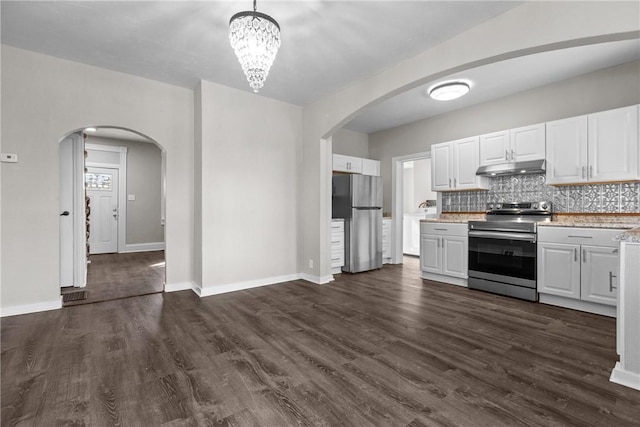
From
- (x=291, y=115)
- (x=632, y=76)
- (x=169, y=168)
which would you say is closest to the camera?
(x=632, y=76)

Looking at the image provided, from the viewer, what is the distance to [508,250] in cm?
376

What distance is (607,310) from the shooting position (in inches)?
120

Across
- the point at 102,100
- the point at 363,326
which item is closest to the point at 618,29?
the point at 363,326

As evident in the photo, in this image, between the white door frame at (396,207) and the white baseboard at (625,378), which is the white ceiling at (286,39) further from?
the white baseboard at (625,378)

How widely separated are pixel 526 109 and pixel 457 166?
1113mm

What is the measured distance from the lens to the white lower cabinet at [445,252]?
4.26 metres

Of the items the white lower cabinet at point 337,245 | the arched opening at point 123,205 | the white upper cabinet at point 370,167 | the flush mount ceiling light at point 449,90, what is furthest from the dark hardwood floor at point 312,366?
the white upper cabinet at point 370,167

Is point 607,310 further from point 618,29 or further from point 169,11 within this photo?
point 169,11

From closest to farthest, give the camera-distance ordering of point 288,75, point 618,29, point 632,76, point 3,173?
point 618,29 < point 3,173 < point 632,76 < point 288,75

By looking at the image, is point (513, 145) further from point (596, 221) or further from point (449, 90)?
point (596, 221)

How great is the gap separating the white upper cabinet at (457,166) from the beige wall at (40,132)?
164 inches

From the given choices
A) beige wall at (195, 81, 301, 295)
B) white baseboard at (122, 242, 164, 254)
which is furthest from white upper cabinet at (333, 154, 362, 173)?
white baseboard at (122, 242, 164, 254)

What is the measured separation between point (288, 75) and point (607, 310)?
4.20 m

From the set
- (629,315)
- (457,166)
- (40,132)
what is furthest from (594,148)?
(40,132)
